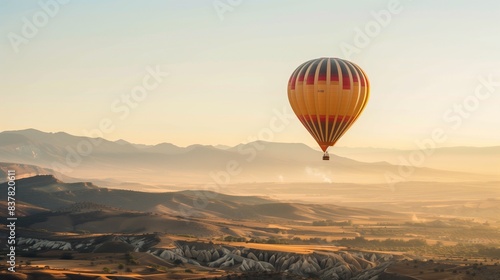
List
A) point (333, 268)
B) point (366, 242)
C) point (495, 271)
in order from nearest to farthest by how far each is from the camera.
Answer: point (495, 271)
point (333, 268)
point (366, 242)

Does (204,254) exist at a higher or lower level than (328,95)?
lower

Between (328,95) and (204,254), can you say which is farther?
(204,254)

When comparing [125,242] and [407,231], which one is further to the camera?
[407,231]

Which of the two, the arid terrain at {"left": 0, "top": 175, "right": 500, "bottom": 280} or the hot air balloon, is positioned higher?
the hot air balloon

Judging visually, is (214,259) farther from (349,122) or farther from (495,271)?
(495,271)

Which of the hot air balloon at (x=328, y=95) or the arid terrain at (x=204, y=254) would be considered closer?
the arid terrain at (x=204, y=254)

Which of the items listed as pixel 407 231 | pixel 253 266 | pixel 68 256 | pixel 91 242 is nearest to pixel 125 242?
pixel 91 242

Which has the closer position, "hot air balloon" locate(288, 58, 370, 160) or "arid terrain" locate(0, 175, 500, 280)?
"arid terrain" locate(0, 175, 500, 280)

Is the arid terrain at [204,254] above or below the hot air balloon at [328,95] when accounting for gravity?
below
